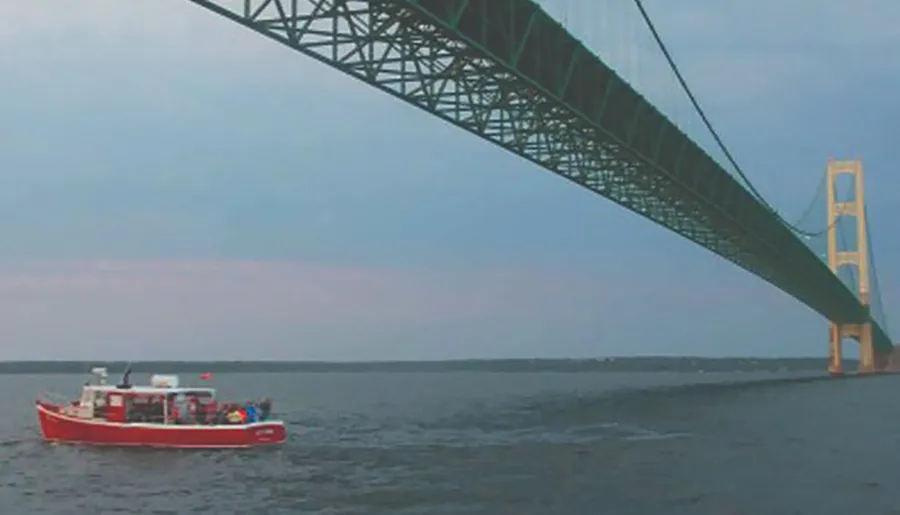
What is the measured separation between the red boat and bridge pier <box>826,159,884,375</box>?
7768 cm

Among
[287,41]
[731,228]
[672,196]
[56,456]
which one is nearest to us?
[287,41]

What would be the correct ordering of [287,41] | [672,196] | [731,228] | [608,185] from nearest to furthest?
[287,41]
[608,185]
[672,196]
[731,228]

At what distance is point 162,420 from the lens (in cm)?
3853

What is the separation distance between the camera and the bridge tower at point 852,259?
103688 mm

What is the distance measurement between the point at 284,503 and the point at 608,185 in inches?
1097

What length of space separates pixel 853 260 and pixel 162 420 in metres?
83.1

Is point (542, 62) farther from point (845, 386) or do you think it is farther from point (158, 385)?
point (845, 386)

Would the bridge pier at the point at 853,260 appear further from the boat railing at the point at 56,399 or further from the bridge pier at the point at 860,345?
the boat railing at the point at 56,399

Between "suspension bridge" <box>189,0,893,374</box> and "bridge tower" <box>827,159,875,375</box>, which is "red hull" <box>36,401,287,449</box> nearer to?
"suspension bridge" <box>189,0,893,374</box>

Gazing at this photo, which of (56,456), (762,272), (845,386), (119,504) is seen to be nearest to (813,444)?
(119,504)

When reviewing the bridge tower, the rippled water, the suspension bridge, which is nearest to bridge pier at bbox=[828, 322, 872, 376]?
the bridge tower

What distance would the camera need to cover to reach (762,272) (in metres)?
82.9

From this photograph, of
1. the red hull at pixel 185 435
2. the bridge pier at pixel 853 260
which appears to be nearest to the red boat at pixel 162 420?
the red hull at pixel 185 435

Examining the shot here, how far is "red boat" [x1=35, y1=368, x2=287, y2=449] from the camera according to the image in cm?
3762
